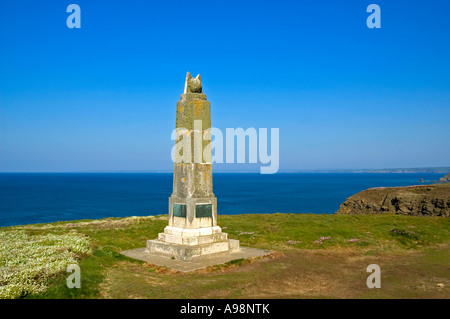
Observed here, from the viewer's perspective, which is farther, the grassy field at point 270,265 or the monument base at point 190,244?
the monument base at point 190,244

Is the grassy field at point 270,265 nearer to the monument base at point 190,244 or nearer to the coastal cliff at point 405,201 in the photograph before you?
the monument base at point 190,244

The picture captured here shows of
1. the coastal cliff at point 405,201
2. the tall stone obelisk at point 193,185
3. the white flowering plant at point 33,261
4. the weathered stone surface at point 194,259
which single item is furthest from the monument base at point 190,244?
the coastal cliff at point 405,201

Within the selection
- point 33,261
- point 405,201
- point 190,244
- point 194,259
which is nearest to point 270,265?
point 194,259

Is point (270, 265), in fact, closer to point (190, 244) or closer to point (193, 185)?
point (190, 244)

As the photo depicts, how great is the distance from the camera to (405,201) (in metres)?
38.9

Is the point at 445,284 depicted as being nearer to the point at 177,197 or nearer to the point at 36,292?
the point at 177,197

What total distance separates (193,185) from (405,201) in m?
31.0

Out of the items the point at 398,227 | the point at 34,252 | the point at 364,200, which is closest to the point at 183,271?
the point at 34,252

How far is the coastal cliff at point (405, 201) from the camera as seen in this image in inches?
1342

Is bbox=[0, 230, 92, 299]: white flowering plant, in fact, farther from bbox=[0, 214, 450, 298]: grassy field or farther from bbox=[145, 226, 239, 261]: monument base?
bbox=[145, 226, 239, 261]: monument base

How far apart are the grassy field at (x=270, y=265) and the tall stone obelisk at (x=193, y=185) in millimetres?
1897
